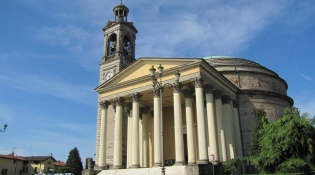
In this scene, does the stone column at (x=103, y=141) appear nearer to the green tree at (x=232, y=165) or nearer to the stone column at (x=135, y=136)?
the stone column at (x=135, y=136)

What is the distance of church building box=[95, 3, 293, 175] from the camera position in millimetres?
23516

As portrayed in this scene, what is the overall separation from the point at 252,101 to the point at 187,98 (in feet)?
34.1

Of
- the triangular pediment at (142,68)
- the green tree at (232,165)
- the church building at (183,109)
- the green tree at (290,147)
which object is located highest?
the triangular pediment at (142,68)

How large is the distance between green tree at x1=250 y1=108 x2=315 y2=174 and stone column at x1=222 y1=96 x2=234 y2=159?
7.97 meters

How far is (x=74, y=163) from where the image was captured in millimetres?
48188

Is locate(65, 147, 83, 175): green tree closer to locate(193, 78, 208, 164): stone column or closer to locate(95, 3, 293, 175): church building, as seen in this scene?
locate(95, 3, 293, 175): church building

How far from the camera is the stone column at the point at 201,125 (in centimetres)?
2212

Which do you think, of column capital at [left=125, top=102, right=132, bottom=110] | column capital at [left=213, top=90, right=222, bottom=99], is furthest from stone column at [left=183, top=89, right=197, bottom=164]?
column capital at [left=125, top=102, right=132, bottom=110]

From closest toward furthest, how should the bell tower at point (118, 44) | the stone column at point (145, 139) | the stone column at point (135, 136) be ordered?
the stone column at point (135, 136)
the stone column at point (145, 139)
the bell tower at point (118, 44)

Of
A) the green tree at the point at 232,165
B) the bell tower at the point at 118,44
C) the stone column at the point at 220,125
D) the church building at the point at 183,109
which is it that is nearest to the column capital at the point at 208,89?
Result: the church building at the point at 183,109

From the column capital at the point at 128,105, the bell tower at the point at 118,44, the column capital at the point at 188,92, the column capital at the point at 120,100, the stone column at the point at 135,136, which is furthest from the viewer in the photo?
the bell tower at the point at 118,44

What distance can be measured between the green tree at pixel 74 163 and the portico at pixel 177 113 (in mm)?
21544

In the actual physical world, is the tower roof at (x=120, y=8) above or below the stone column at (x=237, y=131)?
above

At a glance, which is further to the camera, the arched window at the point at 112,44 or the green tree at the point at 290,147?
the arched window at the point at 112,44
